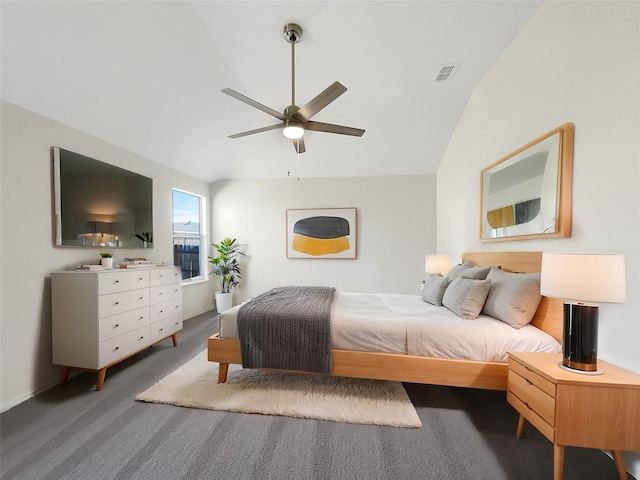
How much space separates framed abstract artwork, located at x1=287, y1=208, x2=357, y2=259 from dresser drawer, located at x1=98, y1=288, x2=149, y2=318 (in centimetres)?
248

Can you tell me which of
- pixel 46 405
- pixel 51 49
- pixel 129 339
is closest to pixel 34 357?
pixel 46 405

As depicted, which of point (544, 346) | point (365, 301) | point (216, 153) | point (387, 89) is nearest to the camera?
point (544, 346)

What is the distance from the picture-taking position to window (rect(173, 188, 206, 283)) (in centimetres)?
407

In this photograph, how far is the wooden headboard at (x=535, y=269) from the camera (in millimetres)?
1813

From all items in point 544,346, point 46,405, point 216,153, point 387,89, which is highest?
point 387,89

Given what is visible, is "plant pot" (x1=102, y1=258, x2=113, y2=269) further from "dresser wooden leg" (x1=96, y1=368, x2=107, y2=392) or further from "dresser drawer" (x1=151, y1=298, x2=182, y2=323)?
"dresser wooden leg" (x1=96, y1=368, x2=107, y2=392)

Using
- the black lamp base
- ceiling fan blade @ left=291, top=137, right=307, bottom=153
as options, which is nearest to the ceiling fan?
ceiling fan blade @ left=291, top=137, right=307, bottom=153

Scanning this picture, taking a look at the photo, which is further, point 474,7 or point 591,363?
point 474,7

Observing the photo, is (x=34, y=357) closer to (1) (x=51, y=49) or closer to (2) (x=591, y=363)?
(1) (x=51, y=49)

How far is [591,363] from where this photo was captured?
134 centimetres

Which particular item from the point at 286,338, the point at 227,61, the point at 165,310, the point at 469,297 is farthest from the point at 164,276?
the point at 469,297

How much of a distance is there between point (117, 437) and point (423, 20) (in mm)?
3903

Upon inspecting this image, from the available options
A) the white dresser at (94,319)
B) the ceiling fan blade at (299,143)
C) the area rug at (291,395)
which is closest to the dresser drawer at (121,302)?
the white dresser at (94,319)

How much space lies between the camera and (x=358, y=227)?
4559 millimetres
